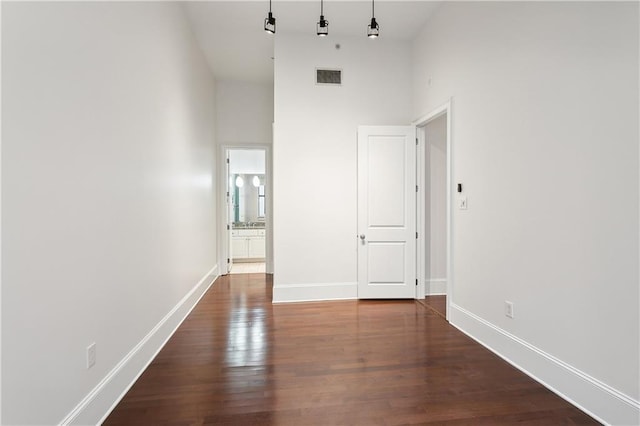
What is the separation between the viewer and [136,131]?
2.31 meters

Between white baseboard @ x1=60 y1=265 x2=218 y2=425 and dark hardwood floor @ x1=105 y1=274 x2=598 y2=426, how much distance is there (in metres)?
0.07

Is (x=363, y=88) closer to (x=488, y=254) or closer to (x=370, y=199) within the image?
(x=370, y=199)

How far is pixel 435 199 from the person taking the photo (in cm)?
431

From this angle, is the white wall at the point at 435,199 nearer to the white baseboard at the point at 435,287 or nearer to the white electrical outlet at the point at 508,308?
the white baseboard at the point at 435,287

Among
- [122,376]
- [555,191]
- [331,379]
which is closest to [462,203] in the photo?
[555,191]

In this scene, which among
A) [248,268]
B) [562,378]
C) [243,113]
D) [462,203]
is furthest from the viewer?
[248,268]

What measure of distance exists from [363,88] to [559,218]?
2.93 m

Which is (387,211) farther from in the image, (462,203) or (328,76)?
(328,76)

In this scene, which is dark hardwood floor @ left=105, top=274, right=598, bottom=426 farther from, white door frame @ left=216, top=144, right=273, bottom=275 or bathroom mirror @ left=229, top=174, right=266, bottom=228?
bathroom mirror @ left=229, top=174, right=266, bottom=228

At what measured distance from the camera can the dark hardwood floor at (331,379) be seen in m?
1.85

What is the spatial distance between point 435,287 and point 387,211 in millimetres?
1324

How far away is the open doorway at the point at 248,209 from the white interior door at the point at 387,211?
10.6 ft

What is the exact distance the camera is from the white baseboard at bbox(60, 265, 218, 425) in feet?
5.44

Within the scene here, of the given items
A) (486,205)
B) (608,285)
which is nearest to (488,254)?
(486,205)
